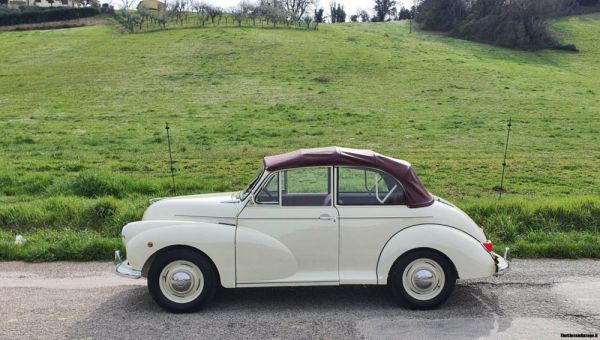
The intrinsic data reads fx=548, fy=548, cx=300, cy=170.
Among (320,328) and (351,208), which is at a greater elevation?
(351,208)

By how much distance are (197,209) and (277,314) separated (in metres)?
1.50

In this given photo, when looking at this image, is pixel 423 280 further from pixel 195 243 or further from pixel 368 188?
pixel 195 243

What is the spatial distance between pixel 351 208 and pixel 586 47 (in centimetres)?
5592

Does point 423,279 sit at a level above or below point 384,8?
below

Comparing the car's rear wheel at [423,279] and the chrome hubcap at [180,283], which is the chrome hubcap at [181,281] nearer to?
the chrome hubcap at [180,283]

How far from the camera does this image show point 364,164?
6164mm

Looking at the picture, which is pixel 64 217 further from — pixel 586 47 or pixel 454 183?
pixel 586 47

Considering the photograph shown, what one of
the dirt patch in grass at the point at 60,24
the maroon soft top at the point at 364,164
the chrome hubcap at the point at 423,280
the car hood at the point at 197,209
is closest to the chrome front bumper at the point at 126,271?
the car hood at the point at 197,209

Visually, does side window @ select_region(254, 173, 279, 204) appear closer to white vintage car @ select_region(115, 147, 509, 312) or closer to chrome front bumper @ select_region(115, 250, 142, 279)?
white vintage car @ select_region(115, 147, 509, 312)

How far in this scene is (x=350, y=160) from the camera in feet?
20.2

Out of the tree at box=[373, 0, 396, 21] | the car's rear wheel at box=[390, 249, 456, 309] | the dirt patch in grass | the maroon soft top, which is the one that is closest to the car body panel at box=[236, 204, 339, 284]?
the maroon soft top

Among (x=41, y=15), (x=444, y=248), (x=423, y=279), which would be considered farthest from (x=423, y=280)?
(x=41, y=15)

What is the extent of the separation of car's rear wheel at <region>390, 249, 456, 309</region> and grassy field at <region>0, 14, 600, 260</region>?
2.54 m

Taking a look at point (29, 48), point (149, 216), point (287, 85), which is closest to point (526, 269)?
point (149, 216)
